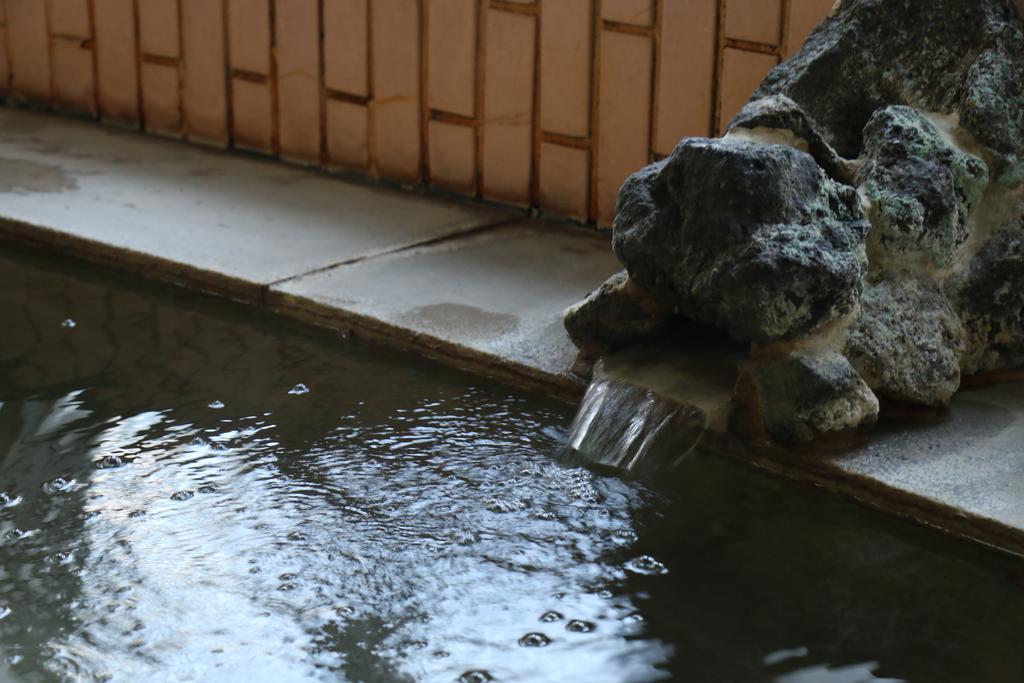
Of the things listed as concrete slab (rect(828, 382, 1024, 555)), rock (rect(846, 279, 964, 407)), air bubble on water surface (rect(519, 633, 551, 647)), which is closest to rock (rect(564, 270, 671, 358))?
rock (rect(846, 279, 964, 407))

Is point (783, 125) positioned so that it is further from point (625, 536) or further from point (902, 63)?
point (625, 536)

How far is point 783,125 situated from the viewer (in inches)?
130

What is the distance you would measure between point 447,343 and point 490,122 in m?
1.37

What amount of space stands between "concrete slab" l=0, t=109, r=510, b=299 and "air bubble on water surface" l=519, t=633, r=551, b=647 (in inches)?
72.8

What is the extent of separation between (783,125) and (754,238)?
0.44m

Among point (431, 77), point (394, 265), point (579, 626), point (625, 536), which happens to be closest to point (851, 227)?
point (625, 536)

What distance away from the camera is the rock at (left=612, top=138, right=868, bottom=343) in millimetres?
2971

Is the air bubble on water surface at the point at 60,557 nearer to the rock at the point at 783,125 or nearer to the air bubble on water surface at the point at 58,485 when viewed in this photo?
the air bubble on water surface at the point at 58,485

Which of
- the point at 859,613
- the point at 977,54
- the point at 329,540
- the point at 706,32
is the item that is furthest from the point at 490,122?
the point at 859,613

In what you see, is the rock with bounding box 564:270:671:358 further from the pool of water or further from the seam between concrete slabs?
the seam between concrete slabs

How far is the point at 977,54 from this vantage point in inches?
137

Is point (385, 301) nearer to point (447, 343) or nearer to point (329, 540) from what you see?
point (447, 343)

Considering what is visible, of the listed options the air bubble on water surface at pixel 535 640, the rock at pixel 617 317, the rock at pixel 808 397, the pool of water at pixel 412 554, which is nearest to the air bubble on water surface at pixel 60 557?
the pool of water at pixel 412 554

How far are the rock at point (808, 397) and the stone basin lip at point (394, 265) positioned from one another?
60mm
